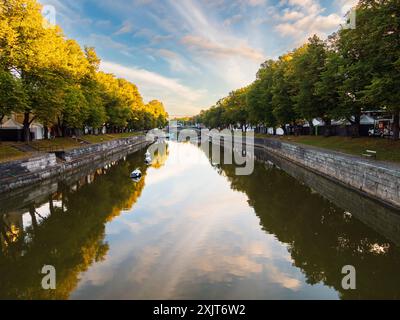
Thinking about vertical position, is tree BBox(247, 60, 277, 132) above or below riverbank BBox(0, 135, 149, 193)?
above

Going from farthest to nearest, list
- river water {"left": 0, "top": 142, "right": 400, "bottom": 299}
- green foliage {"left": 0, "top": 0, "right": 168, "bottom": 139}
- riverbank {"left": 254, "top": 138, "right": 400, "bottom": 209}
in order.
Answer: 1. green foliage {"left": 0, "top": 0, "right": 168, "bottom": 139}
2. riverbank {"left": 254, "top": 138, "right": 400, "bottom": 209}
3. river water {"left": 0, "top": 142, "right": 400, "bottom": 299}

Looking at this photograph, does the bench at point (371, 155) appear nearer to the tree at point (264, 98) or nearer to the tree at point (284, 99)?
the tree at point (284, 99)

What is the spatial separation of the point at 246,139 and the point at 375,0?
6387 cm

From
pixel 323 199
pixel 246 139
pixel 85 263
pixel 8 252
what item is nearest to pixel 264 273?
pixel 85 263

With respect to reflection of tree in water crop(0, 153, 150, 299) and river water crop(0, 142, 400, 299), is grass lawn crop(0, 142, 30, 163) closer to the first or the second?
river water crop(0, 142, 400, 299)

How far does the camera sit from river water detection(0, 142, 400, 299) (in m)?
12.1

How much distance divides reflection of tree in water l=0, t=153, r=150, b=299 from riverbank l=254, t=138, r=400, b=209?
17.6m

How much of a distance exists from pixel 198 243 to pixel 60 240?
758 cm

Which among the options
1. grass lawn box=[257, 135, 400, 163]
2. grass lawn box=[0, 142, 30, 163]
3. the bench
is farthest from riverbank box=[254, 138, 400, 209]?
grass lawn box=[0, 142, 30, 163]
